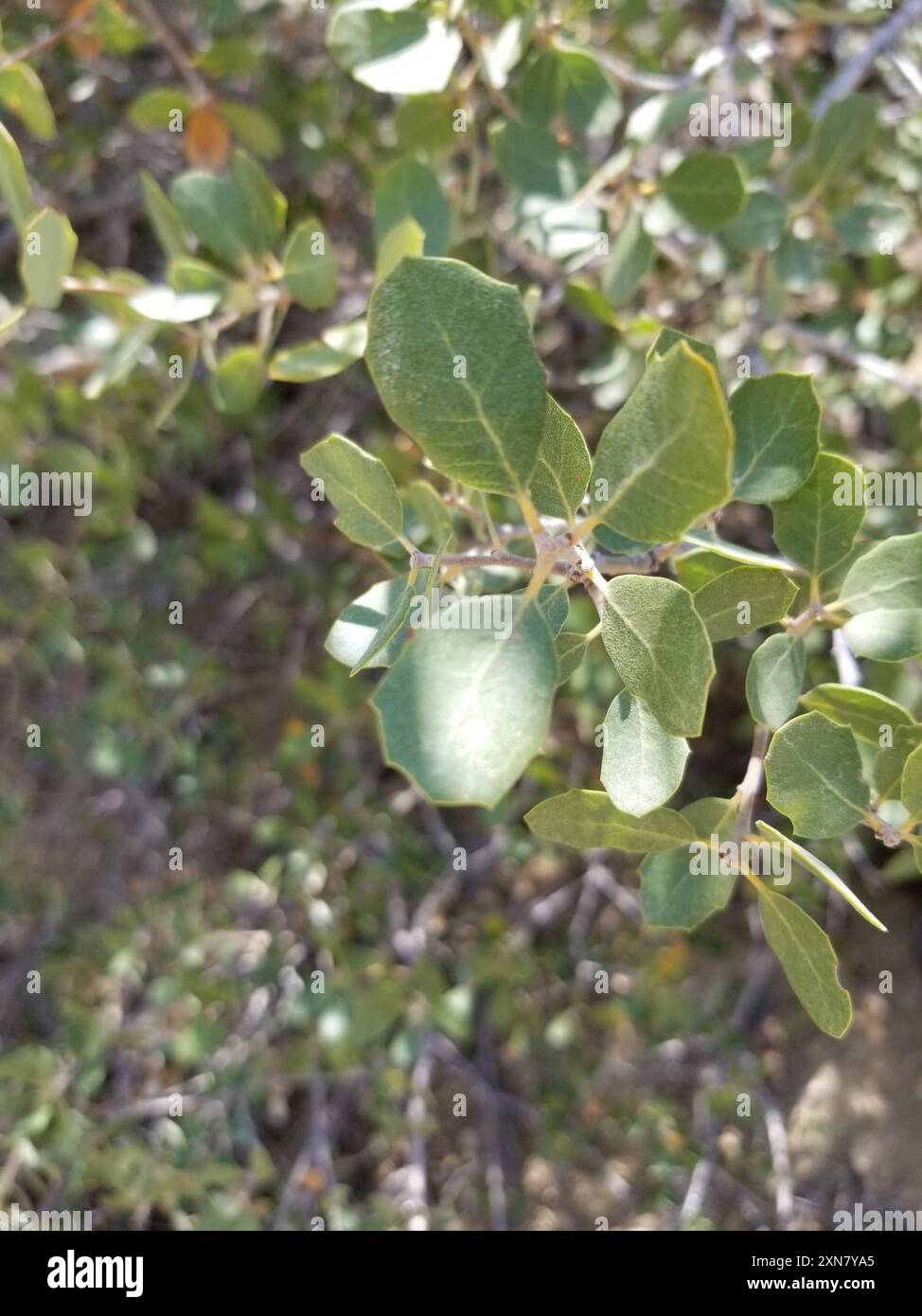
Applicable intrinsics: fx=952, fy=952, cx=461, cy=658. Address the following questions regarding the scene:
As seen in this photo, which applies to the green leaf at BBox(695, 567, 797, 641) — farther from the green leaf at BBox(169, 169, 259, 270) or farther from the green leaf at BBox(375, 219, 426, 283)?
the green leaf at BBox(169, 169, 259, 270)

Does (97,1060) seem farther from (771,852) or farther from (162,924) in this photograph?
(771,852)

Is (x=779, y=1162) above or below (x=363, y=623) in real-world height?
below

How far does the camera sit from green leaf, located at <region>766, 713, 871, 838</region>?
76 centimetres

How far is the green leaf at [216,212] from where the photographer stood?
1252mm

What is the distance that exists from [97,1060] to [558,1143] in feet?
3.45

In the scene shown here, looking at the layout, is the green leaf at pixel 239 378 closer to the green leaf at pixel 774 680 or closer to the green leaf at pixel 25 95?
the green leaf at pixel 25 95

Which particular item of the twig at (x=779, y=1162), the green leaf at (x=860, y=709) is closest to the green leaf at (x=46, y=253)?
the green leaf at (x=860, y=709)

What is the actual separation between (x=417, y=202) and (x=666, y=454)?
74 cm

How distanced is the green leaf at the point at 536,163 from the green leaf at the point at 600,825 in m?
0.91

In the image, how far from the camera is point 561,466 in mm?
734

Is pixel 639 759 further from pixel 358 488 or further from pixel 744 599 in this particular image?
pixel 358 488

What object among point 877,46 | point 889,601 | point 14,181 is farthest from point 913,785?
point 877,46
